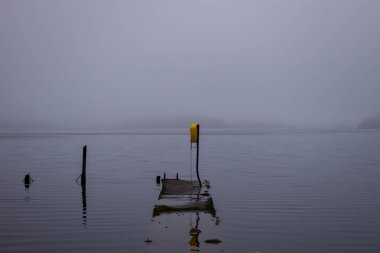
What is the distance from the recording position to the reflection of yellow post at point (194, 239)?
46.8ft

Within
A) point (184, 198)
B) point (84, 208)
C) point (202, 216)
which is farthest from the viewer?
point (84, 208)

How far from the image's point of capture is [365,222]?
20.3 m

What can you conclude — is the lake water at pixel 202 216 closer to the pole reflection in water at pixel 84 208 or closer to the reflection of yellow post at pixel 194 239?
the pole reflection in water at pixel 84 208

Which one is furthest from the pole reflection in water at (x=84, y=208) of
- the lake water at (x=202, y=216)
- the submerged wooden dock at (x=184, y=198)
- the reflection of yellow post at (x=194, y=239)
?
the reflection of yellow post at (x=194, y=239)

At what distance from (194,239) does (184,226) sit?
1532mm

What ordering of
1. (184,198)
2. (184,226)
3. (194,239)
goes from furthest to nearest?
(184,198), (184,226), (194,239)

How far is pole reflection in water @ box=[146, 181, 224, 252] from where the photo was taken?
14352mm

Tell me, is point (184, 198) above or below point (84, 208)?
above

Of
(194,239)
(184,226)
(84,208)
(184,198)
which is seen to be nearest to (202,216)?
(184,226)

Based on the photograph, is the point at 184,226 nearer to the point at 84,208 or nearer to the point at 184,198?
the point at 184,198

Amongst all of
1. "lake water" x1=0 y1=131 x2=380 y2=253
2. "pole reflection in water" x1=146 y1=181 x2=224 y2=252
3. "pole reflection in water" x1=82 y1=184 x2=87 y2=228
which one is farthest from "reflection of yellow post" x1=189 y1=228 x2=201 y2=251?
"pole reflection in water" x1=82 y1=184 x2=87 y2=228

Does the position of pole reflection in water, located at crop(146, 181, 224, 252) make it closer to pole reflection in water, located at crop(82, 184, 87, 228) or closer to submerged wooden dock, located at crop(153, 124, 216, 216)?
submerged wooden dock, located at crop(153, 124, 216, 216)

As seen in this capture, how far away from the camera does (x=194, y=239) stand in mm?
15164

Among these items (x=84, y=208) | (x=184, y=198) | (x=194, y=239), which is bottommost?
(x=84, y=208)
